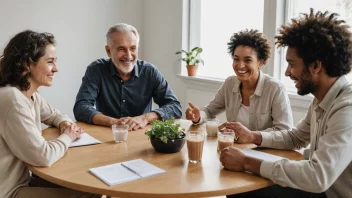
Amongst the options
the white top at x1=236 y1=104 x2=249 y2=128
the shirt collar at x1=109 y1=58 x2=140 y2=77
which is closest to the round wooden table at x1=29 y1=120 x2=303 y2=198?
the white top at x1=236 y1=104 x2=249 y2=128

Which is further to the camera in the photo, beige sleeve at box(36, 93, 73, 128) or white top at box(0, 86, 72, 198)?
beige sleeve at box(36, 93, 73, 128)

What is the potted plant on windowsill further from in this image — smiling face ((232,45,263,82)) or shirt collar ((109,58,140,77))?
smiling face ((232,45,263,82))

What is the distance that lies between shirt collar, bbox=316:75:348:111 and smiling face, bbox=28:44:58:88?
1.26 metres

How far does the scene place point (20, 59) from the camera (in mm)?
1549

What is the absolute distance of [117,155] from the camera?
152 centimetres

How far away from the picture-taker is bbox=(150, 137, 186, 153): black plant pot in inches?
59.7

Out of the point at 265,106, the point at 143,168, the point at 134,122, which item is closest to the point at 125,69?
the point at 134,122

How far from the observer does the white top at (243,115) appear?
201 centimetres

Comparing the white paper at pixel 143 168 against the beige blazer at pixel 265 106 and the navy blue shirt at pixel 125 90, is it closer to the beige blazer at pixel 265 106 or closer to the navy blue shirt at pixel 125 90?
the beige blazer at pixel 265 106

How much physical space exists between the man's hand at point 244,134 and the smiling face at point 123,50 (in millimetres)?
959

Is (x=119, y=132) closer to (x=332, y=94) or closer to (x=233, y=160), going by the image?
(x=233, y=160)

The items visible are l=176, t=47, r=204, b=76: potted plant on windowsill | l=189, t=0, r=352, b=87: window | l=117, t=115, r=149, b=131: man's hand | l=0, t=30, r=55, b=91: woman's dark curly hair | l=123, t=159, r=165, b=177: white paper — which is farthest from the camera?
l=176, t=47, r=204, b=76: potted plant on windowsill

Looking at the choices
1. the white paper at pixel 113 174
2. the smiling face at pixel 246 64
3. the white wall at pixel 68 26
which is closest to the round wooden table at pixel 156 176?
the white paper at pixel 113 174

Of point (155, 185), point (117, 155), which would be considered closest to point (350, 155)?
point (155, 185)
